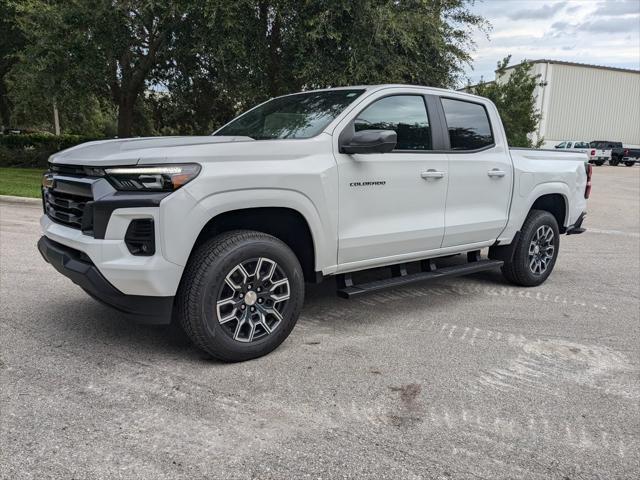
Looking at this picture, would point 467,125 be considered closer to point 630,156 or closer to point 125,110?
point 125,110

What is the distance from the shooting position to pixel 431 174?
4.64 m

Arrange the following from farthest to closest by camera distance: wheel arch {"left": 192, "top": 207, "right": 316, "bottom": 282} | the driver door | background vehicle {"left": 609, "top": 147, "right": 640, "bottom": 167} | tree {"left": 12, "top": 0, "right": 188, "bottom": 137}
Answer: background vehicle {"left": 609, "top": 147, "right": 640, "bottom": 167} < tree {"left": 12, "top": 0, "right": 188, "bottom": 137} < the driver door < wheel arch {"left": 192, "top": 207, "right": 316, "bottom": 282}

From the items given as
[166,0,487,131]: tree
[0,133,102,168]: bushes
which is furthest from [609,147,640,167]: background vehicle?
[0,133,102,168]: bushes

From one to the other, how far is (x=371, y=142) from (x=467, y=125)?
1.74 m

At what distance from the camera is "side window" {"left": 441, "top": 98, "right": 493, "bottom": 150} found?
5027mm

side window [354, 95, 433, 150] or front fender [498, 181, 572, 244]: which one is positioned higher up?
side window [354, 95, 433, 150]

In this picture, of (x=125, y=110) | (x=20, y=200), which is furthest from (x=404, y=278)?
(x=125, y=110)

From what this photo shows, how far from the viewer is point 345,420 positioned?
2.99 m

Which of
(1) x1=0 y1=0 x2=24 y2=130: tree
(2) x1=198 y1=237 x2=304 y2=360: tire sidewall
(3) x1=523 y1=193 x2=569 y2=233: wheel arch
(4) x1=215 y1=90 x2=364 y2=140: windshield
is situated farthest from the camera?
(1) x1=0 y1=0 x2=24 y2=130: tree

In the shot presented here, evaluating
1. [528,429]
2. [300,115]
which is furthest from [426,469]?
[300,115]

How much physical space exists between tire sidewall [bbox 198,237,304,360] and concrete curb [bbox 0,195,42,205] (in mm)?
9234

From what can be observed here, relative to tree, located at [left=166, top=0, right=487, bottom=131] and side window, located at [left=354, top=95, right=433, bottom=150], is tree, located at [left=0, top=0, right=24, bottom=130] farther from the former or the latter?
side window, located at [left=354, top=95, right=433, bottom=150]

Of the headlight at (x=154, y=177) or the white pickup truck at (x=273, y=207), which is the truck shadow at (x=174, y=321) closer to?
the white pickup truck at (x=273, y=207)

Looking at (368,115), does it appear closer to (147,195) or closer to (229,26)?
(147,195)
